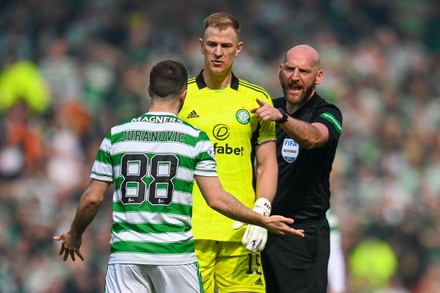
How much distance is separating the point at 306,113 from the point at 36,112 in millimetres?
8705

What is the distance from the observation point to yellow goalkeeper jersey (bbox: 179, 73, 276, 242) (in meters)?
7.13

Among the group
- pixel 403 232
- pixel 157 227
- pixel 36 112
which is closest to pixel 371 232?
pixel 403 232

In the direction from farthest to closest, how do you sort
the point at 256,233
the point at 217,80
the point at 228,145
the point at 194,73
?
the point at 194,73, the point at 217,80, the point at 228,145, the point at 256,233

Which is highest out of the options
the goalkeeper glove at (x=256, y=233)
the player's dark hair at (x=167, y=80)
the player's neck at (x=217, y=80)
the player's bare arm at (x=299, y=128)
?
the player's neck at (x=217, y=80)

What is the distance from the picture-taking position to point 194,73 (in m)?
16.1

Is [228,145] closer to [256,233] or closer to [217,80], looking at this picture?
[217,80]

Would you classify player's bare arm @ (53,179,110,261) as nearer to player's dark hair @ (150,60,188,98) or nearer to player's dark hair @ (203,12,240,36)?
player's dark hair @ (150,60,188,98)

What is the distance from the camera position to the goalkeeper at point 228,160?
713cm

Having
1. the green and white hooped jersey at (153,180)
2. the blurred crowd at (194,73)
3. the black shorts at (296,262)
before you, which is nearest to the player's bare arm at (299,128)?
the green and white hooped jersey at (153,180)

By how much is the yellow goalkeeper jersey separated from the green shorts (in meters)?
0.08

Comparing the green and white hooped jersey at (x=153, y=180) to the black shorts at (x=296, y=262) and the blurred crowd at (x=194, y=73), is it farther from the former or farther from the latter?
the blurred crowd at (x=194, y=73)

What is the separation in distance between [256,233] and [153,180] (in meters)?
1.03

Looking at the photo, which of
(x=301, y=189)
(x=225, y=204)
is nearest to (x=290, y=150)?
(x=301, y=189)

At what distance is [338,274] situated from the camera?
940cm
